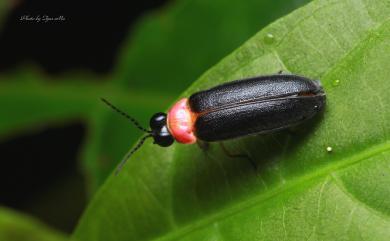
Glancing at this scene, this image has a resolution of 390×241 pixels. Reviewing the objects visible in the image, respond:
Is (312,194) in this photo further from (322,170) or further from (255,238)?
(255,238)

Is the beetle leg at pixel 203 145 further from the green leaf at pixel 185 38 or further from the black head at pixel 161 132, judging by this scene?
the green leaf at pixel 185 38

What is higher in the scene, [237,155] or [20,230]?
[237,155]

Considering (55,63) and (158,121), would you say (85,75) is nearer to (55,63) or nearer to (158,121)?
(55,63)

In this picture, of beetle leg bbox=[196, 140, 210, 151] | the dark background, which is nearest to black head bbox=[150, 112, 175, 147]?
beetle leg bbox=[196, 140, 210, 151]

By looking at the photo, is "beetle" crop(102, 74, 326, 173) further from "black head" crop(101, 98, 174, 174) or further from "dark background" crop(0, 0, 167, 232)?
"dark background" crop(0, 0, 167, 232)

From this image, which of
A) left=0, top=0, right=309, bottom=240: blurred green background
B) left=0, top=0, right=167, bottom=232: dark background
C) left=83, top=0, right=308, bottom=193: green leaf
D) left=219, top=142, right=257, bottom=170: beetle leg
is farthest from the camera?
left=0, top=0, right=167, bottom=232: dark background

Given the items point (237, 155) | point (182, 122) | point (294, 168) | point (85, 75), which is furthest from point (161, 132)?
point (85, 75)

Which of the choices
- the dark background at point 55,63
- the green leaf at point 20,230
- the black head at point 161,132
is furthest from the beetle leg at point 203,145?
the dark background at point 55,63
